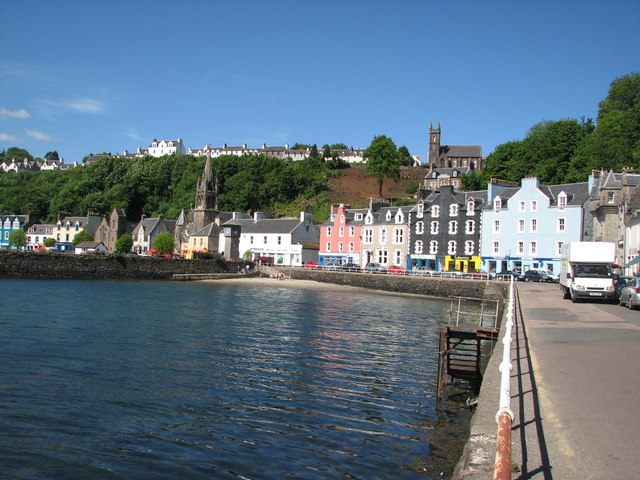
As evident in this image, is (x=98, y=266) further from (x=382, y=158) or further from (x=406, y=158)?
(x=406, y=158)

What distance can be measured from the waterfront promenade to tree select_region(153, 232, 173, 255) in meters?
95.3

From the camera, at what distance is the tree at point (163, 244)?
106938 mm

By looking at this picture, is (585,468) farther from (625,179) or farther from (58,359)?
(625,179)

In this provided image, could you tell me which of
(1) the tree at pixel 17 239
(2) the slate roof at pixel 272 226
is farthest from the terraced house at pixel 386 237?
(1) the tree at pixel 17 239

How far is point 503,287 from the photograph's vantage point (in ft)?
161

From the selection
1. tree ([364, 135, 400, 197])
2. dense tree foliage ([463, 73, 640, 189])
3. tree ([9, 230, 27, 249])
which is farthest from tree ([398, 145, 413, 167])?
tree ([9, 230, 27, 249])

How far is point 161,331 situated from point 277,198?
110m

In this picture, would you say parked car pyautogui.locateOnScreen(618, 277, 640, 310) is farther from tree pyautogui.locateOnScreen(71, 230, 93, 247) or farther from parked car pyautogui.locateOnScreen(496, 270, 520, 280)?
tree pyautogui.locateOnScreen(71, 230, 93, 247)

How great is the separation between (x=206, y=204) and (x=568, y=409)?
345ft

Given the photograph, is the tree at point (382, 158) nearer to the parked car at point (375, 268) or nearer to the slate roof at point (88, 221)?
the parked car at point (375, 268)

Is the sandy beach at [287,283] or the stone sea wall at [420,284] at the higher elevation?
the stone sea wall at [420,284]

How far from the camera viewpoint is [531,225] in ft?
201

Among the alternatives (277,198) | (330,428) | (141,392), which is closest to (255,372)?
(141,392)

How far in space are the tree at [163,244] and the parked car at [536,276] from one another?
6952cm
